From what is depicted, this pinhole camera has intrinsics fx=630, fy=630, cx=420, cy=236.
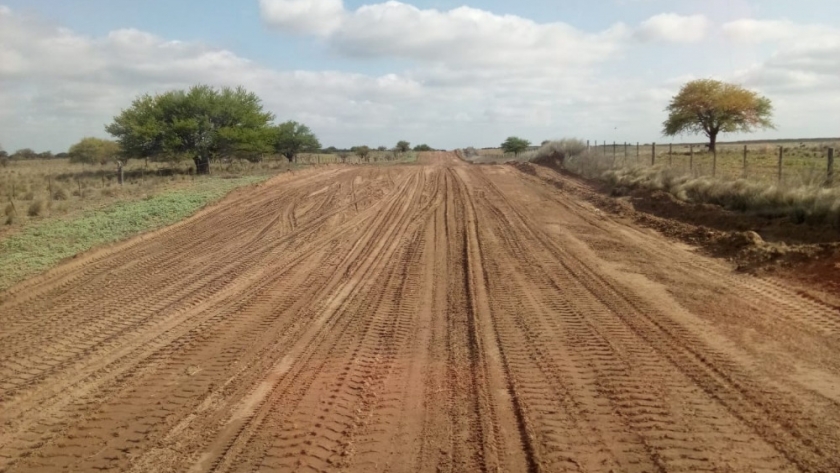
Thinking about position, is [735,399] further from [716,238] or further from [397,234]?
[397,234]

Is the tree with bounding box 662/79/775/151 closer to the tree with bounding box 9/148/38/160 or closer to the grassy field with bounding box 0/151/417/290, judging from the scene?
the grassy field with bounding box 0/151/417/290

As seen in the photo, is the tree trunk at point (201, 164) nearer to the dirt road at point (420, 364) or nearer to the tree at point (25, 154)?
the dirt road at point (420, 364)

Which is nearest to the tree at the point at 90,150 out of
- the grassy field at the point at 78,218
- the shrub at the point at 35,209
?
the grassy field at the point at 78,218

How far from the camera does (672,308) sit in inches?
352

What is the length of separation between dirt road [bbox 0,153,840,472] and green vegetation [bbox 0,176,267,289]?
1080 mm

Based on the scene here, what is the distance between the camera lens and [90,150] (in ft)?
275

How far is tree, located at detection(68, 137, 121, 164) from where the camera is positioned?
81.9 meters

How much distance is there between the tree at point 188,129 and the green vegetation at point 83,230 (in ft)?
64.9

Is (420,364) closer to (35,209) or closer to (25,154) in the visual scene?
(35,209)

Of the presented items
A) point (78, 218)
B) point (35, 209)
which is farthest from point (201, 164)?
point (78, 218)

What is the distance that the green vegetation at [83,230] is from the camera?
13.5 m

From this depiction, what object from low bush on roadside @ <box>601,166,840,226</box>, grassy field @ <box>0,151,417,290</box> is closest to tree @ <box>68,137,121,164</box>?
grassy field @ <box>0,151,417,290</box>

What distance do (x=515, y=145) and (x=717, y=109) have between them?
51.9 metres

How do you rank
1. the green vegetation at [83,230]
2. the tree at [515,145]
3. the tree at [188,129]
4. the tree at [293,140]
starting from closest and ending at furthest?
the green vegetation at [83,230] → the tree at [188,129] → the tree at [293,140] → the tree at [515,145]
